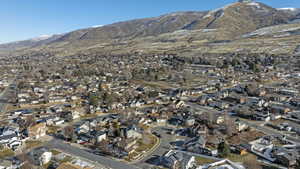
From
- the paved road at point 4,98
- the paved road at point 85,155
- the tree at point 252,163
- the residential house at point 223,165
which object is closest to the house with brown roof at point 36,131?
the paved road at point 85,155

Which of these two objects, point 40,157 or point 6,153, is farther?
point 6,153

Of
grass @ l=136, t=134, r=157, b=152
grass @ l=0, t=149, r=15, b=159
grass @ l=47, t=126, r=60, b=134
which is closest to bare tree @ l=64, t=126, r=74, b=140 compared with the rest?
grass @ l=47, t=126, r=60, b=134

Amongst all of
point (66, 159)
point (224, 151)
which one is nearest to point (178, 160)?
point (224, 151)

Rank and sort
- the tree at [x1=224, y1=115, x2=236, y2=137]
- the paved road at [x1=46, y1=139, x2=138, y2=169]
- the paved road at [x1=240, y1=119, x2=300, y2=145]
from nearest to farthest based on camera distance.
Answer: the paved road at [x1=46, y1=139, x2=138, y2=169] → the paved road at [x1=240, y1=119, x2=300, y2=145] → the tree at [x1=224, y1=115, x2=236, y2=137]

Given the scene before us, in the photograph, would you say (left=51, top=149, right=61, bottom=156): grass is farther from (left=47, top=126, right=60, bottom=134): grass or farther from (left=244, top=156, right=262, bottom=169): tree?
(left=244, top=156, right=262, bottom=169): tree

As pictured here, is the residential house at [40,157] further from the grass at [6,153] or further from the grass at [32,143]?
the grass at [32,143]

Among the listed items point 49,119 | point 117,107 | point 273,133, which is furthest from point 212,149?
point 49,119

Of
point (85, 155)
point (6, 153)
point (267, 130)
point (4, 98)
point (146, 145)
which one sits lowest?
point (267, 130)

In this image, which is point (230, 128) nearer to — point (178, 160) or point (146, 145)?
point (178, 160)
